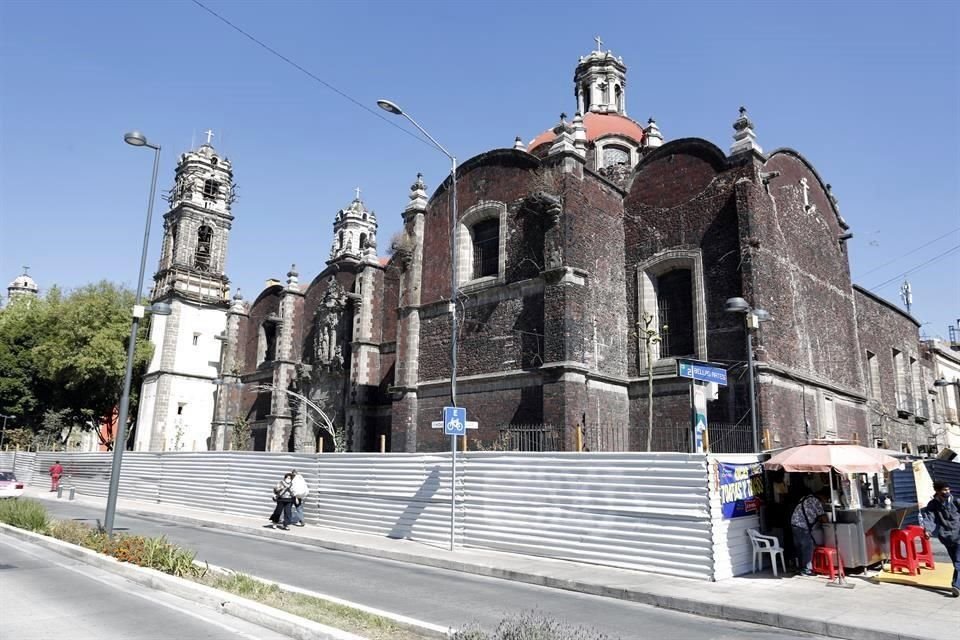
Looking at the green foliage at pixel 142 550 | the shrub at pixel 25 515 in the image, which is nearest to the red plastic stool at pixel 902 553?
the green foliage at pixel 142 550

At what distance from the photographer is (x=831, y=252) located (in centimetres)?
2598

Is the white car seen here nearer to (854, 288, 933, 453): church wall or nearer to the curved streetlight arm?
the curved streetlight arm

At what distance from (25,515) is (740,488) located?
14.8 meters

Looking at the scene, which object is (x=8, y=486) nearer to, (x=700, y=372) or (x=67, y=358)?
(x=67, y=358)

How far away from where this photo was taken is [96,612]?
25.8 feet

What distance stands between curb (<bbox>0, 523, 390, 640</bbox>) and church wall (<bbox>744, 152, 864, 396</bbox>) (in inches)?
650

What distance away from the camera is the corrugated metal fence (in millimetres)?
11312

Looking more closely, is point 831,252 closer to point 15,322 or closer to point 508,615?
point 508,615

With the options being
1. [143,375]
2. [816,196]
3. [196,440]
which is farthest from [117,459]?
[143,375]

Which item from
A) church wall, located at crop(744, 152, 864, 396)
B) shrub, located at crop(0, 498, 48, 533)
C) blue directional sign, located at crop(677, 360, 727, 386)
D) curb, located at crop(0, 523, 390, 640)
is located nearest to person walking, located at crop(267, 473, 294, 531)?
shrub, located at crop(0, 498, 48, 533)

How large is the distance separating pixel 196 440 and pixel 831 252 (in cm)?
3848

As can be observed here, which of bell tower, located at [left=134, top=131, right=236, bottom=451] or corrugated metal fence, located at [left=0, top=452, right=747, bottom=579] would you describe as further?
bell tower, located at [left=134, top=131, right=236, bottom=451]

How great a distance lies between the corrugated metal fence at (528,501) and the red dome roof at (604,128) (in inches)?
835

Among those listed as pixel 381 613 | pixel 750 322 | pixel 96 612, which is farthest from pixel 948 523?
pixel 96 612
